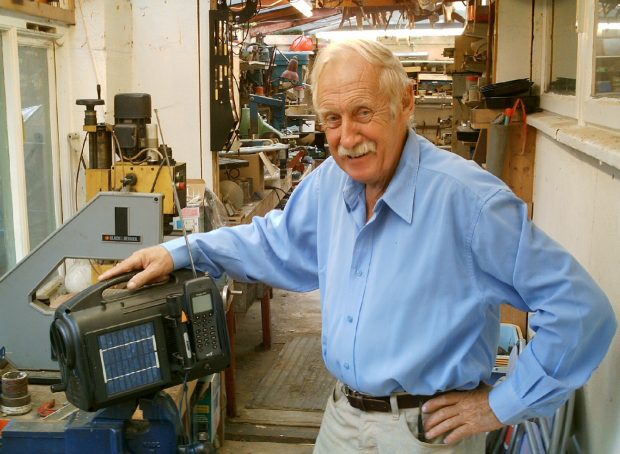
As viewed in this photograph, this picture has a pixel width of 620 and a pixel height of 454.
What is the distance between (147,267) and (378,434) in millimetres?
610

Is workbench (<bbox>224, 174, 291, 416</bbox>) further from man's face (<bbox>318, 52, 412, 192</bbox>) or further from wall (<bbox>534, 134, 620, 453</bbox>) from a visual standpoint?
man's face (<bbox>318, 52, 412, 192</bbox>)

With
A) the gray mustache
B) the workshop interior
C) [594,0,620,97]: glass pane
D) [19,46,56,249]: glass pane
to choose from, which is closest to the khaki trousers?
the workshop interior

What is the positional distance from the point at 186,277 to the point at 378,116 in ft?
1.85

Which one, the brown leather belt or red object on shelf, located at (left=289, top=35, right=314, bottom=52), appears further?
red object on shelf, located at (left=289, top=35, right=314, bottom=52)

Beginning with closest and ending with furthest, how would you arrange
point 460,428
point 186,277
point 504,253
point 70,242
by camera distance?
point 504,253 → point 460,428 → point 186,277 → point 70,242

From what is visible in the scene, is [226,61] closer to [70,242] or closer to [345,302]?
[70,242]

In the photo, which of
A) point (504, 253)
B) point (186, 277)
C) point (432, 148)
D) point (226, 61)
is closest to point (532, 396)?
point (504, 253)

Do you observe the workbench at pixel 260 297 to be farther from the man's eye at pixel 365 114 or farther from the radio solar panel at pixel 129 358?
the man's eye at pixel 365 114

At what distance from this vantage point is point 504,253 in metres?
1.36

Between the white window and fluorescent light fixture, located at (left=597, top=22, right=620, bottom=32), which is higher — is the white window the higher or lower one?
the lower one

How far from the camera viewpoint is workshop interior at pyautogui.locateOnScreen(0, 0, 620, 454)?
5.17ft

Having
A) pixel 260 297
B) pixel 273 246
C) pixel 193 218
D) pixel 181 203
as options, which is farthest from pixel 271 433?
pixel 273 246

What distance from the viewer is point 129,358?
1515mm

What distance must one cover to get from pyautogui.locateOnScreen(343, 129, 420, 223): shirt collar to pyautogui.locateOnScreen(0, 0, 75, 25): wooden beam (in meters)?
1.89
